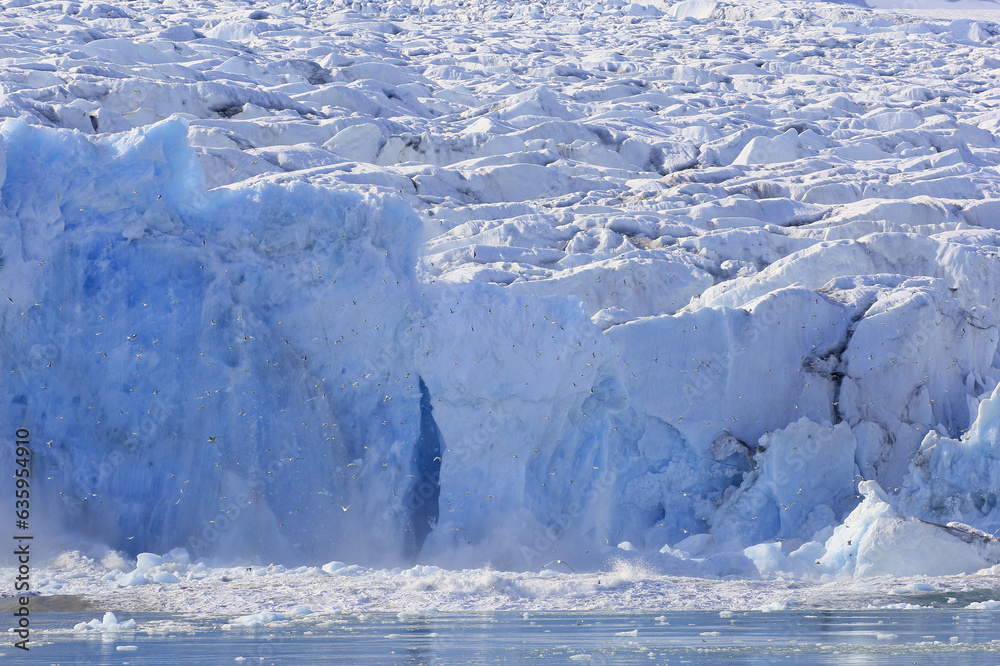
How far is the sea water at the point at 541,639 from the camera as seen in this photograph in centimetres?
658

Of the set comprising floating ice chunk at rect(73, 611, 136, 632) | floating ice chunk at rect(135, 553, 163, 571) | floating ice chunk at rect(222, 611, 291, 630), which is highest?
floating ice chunk at rect(73, 611, 136, 632)

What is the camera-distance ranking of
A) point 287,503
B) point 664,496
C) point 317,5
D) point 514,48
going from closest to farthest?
point 287,503 < point 664,496 < point 514,48 < point 317,5

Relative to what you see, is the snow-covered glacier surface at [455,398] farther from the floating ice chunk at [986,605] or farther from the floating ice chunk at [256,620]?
the floating ice chunk at [256,620]

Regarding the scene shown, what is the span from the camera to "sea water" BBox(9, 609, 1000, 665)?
6.58m

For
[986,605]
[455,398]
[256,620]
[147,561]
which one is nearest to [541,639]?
[256,620]

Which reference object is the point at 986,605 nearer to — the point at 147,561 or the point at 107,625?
the point at 107,625

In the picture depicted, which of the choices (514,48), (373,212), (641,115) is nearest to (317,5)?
(514,48)

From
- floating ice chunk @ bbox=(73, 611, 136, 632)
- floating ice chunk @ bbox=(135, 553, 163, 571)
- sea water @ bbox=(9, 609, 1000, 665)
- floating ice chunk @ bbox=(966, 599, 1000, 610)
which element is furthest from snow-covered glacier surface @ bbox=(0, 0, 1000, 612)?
floating ice chunk @ bbox=(73, 611, 136, 632)

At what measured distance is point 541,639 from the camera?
735 cm

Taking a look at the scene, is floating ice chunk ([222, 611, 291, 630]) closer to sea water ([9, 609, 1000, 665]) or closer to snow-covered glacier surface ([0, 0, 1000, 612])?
sea water ([9, 609, 1000, 665])

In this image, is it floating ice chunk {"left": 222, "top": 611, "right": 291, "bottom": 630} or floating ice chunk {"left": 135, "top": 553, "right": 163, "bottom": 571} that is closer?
floating ice chunk {"left": 222, "top": 611, "right": 291, "bottom": 630}

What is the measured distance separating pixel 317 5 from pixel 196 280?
2786 centimetres

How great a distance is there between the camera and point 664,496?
11.4m

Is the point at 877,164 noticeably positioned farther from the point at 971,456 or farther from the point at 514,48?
the point at 514,48
